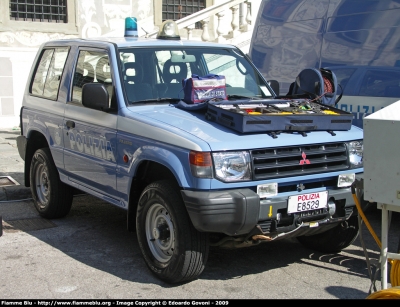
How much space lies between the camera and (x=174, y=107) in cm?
536

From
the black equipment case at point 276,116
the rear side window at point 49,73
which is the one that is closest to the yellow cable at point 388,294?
the black equipment case at point 276,116

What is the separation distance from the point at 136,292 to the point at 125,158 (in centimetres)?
116

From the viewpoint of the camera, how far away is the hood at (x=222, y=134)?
4496mm

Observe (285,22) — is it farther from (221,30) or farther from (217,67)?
(221,30)

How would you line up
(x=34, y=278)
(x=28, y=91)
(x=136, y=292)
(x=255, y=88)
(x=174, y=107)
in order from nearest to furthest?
(x=136, y=292) → (x=34, y=278) → (x=174, y=107) → (x=255, y=88) → (x=28, y=91)

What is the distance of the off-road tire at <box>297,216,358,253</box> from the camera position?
17.5ft

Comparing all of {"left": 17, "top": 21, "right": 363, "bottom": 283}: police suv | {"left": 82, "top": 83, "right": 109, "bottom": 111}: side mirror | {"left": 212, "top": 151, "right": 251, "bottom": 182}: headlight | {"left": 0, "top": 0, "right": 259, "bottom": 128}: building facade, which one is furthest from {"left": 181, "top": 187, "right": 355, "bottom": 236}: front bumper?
{"left": 0, "top": 0, "right": 259, "bottom": 128}: building facade

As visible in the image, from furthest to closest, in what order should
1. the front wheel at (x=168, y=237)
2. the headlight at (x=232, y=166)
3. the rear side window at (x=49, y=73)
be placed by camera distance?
the rear side window at (x=49, y=73) → the front wheel at (x=168, y=237) → the headlight at (x=232, y=166)

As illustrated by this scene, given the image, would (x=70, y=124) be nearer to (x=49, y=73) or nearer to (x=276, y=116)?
(x=49, y=73)

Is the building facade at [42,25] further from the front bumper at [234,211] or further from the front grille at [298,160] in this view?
the front bumper at [234,211]

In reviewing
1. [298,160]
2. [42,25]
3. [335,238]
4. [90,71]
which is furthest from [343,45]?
[42,25]

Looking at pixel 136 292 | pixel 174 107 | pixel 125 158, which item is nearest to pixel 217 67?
pixel 174 107

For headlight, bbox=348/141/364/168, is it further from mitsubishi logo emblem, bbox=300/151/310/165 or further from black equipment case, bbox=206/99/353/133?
mitsubishi logo emblem, bbox=300/151/310/165

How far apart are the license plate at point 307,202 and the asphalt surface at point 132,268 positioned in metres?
0.64
